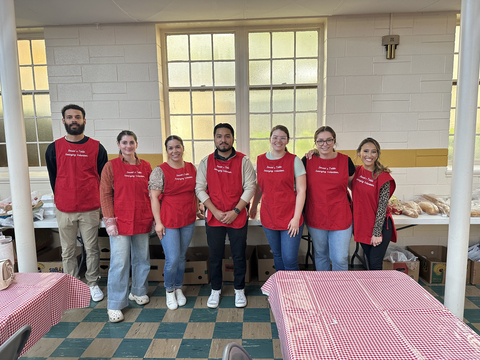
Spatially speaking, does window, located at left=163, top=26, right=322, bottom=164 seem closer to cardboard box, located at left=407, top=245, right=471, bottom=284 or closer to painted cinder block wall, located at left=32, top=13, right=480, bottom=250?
painted cinder block wall, located at left=32, top=13, right=480, bottom=250

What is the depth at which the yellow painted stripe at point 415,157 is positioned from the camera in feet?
12.8

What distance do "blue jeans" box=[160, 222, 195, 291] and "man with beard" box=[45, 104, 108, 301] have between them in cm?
81

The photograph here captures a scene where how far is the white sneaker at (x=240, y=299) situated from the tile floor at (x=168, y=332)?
5 cm

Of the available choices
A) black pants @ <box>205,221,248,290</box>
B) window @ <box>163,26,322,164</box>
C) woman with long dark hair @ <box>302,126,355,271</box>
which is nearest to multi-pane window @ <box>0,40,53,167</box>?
window @ <box>163,26,322,164</box>

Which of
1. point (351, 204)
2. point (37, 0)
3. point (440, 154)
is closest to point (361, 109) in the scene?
point (440, 154)

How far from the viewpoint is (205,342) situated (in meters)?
2.49

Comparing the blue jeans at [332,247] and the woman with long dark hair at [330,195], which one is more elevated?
the woman with long dark hair at [330,195]

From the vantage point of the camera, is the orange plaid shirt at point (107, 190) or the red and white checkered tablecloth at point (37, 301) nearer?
the red and white checkered tablecloth at point (37, 301)

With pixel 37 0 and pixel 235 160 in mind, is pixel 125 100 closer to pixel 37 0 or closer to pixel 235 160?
pixel 37 0

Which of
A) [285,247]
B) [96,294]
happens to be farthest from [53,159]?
[285,247]

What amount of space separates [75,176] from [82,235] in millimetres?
620

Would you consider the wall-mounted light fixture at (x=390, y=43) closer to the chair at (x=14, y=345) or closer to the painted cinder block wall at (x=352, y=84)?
the painted cinder block wall at (x=352, y=84)

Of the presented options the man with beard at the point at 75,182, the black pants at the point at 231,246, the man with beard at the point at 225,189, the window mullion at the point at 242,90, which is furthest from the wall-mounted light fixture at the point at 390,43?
the man with beard at the point at 75,182

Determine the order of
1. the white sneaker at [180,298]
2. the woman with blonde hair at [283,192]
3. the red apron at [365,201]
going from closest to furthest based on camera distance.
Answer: the red apron at [365,201], the woman with blonde hair at [283,192], the white sneaker at [180,298]
